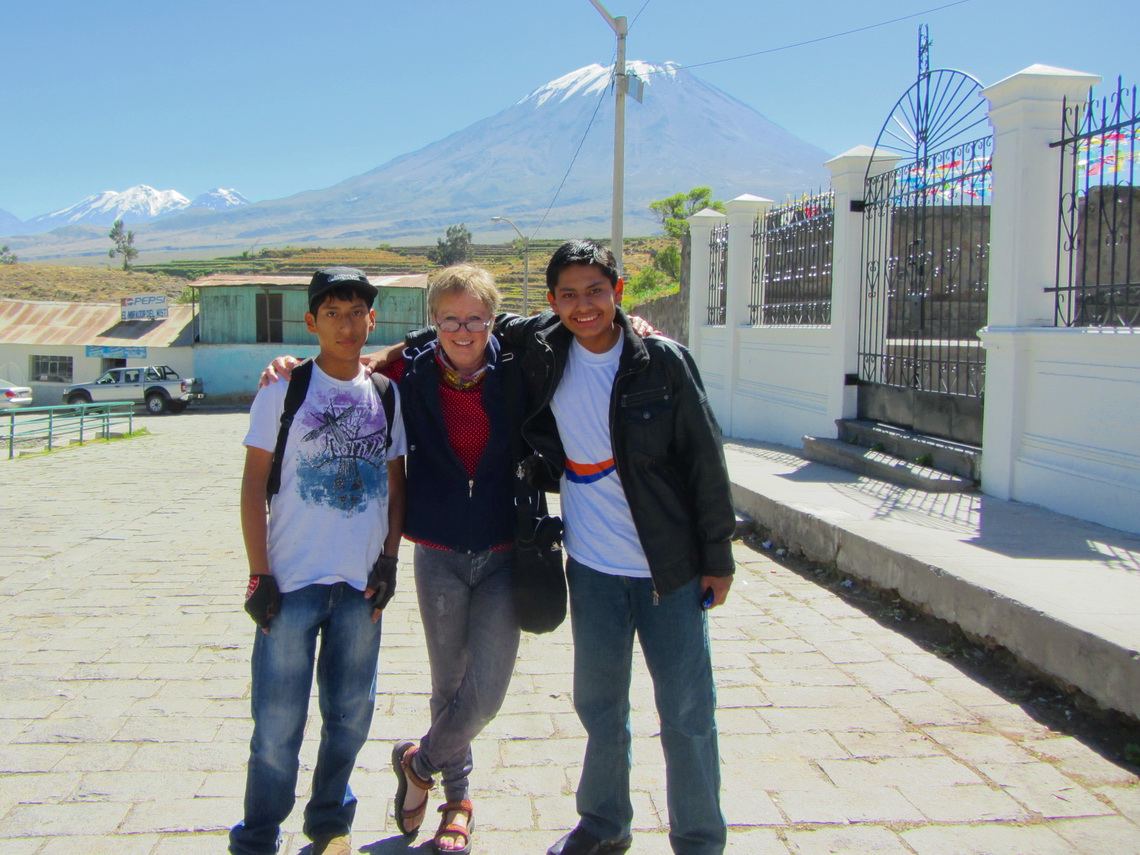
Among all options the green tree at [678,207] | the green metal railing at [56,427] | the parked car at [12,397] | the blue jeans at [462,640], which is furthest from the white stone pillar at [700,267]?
the green tree at [678,207]

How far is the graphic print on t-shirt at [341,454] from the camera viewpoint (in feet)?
8.77

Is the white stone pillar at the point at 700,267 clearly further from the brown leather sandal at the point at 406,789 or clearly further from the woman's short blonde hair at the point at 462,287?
the brown leather sandal at the point at 406,789

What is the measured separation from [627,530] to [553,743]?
52.0 inches

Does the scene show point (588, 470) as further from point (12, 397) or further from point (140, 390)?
point (12, 397)

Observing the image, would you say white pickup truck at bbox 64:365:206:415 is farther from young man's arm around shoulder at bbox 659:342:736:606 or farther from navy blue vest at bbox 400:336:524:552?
young man's arm around shoulder at bbox 659:342:736:606

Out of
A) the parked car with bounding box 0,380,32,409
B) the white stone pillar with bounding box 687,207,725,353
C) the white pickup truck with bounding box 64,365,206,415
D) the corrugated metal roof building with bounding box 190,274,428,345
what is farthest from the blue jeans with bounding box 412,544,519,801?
the corrugated metal roof building with bounding box 190,274,428,345

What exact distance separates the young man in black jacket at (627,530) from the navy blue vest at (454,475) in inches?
5.6

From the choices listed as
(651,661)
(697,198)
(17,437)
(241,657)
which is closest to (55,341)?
(17,437)

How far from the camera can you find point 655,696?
8.64 ft

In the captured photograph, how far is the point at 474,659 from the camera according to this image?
2793 mm

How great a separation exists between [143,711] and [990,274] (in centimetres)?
629

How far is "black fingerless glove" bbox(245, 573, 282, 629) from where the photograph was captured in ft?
8.39

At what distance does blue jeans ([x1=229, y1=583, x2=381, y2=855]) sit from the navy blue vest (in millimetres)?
327

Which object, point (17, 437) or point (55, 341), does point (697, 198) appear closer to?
point (55, 341)
